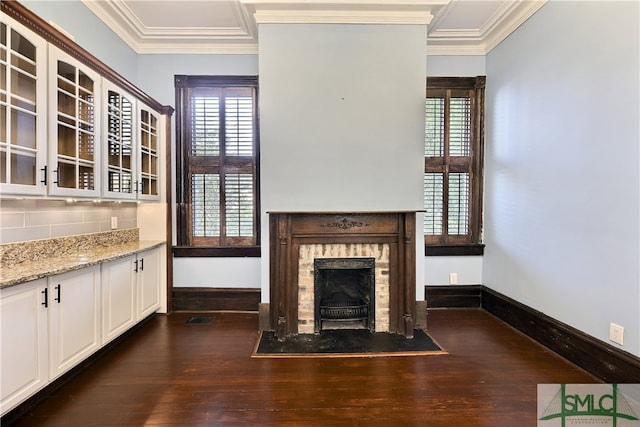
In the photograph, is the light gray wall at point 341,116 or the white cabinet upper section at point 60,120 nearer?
the white cabinet upper section at point 60,120

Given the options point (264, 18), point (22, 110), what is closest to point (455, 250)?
point (264, 18)

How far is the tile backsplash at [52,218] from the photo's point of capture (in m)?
2.10

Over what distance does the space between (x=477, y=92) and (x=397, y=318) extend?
287 centimetres

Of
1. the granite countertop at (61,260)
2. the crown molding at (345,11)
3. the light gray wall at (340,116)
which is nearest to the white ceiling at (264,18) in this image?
the crown molding at (345,11)

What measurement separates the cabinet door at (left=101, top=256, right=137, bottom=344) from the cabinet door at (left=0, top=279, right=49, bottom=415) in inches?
22.2

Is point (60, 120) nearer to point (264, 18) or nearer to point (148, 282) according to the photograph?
point (148, 282)

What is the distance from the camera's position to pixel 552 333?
8.78 feet

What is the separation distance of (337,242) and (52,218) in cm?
240

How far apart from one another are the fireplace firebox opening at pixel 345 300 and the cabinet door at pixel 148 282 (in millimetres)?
1755

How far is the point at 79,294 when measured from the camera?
2195 mm

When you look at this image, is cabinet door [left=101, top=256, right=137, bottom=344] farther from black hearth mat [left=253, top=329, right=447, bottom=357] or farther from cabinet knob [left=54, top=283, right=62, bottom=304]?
black hearth mat [left=253, top=329, right=447, bottom=357]

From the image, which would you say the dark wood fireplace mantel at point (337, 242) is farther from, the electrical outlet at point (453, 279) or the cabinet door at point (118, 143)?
the cabinet door at point (118, 143)

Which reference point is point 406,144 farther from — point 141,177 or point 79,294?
point 79,294

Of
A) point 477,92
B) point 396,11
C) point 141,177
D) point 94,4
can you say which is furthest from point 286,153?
point 477,92
